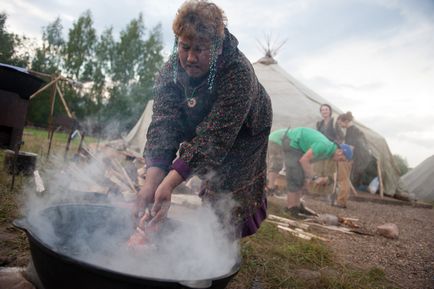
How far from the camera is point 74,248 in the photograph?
1519 mm

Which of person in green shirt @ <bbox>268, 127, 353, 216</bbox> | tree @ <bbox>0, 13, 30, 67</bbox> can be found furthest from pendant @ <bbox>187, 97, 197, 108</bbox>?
tree @ <bbox>0, 13, 30, 67</bbox>

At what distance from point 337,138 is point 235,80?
217 inches

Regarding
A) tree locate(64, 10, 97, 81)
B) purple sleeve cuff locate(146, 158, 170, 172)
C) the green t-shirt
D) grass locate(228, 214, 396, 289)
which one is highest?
tree locate(64, 10, 97, 81)

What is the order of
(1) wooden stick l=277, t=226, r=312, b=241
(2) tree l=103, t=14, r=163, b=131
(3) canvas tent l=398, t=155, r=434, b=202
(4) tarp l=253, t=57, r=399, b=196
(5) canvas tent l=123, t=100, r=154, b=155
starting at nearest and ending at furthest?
(1) wooden stick l=277, t=226, r=312, b=241 < (4) tarp l=253, t=57, r=399, b=196 < (3) canvas tent l=398, t=155, r=434, b=202 < (5) canvas tent l=123, t=100, r=154, b=155 < (2) tree l=103, t=14, r=163, b=131

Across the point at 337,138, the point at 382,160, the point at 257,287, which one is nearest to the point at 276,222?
the point at 257,287

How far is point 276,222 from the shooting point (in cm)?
393

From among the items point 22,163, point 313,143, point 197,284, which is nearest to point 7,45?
point 22,163

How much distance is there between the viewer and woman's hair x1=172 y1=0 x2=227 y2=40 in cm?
127

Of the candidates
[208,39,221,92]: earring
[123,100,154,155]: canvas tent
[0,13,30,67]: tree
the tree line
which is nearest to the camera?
[208,39,221,92]: earring

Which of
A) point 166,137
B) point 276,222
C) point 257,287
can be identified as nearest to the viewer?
point 166,137

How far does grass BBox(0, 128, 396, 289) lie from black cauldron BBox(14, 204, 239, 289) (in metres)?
0.51

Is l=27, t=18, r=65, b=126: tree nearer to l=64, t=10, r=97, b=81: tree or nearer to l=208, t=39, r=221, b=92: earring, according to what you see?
l=64, t=10, r=97, b=81: tree

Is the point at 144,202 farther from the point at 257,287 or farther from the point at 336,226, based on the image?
the point at 336,226

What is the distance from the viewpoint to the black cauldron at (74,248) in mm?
958
